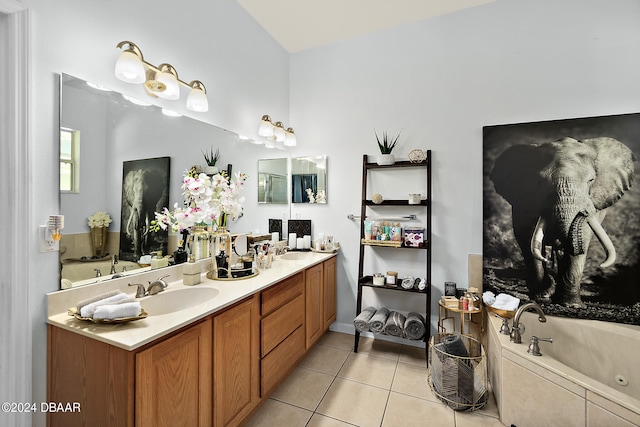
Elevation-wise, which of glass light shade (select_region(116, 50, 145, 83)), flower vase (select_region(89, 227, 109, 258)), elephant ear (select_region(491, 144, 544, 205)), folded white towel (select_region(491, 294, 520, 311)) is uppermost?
glass light shade (select_region(116, 50, 145, 83))

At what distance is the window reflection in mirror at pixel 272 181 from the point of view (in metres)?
2.99

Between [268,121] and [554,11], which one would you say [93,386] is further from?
[554,11]

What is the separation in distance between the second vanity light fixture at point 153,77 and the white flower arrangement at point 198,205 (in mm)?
512

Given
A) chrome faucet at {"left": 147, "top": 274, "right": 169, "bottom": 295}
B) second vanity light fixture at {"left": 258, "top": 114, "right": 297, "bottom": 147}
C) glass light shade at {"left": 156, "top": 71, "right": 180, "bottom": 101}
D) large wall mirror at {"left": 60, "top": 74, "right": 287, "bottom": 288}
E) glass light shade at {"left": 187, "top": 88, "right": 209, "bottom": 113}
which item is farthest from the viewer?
second vanity light fixture at {"left": 258, "top": 114, "right": 297, "bottom": 147}


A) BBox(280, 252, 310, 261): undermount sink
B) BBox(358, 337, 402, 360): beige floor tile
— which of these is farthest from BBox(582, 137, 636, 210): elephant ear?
BBox(280, 252, 310, 261): undermount sink

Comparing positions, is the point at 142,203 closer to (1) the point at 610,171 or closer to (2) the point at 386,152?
(2) the point at 386,152

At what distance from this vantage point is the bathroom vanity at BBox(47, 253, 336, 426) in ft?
3.64

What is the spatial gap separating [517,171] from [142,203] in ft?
9.49

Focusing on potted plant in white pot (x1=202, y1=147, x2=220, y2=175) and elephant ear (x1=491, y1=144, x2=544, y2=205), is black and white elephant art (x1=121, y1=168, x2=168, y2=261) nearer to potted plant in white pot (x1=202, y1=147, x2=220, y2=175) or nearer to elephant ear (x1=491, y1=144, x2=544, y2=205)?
potted plant in white pot (x1=202, y1=147, x2=220, y2=175)

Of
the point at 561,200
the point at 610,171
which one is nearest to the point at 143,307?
the point at 561,200

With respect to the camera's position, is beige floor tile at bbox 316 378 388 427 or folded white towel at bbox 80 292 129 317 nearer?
folded white towel at bbox 80 292 129 317

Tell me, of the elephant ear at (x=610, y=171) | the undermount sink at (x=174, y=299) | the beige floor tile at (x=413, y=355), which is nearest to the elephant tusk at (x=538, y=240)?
the elephant ear at (x=610, y=171)

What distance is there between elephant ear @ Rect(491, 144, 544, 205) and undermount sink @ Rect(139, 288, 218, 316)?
2463 mm

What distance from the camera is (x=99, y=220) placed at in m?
1.55
